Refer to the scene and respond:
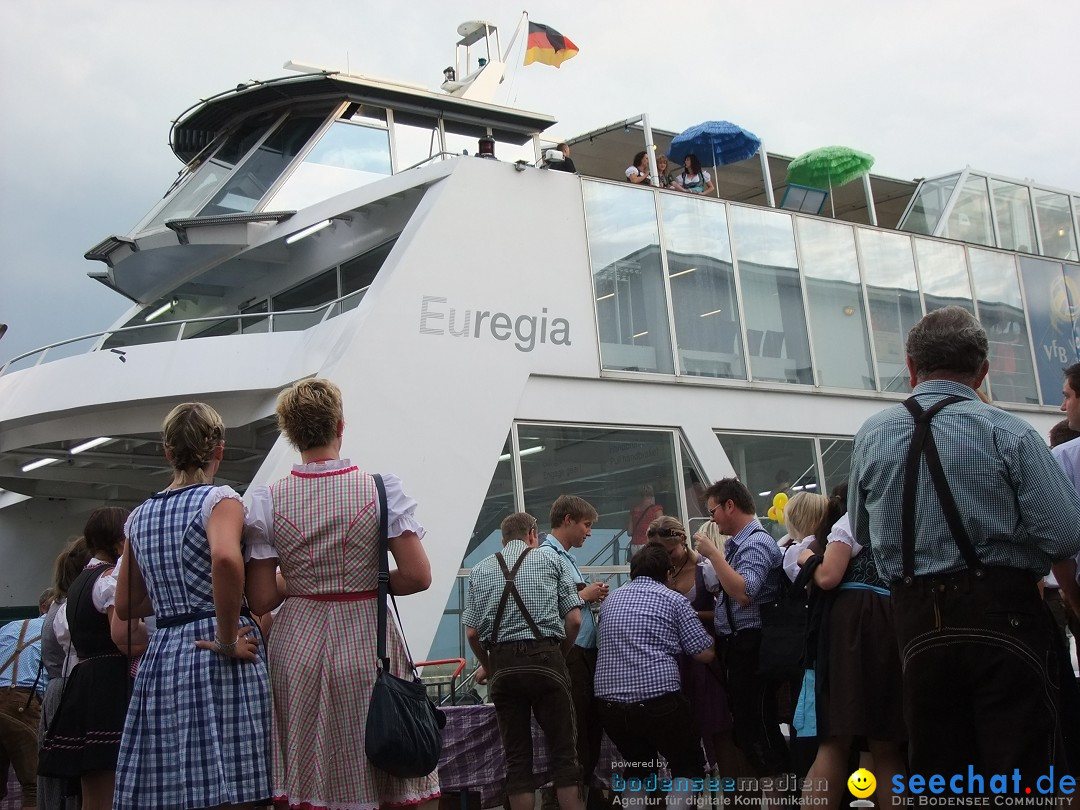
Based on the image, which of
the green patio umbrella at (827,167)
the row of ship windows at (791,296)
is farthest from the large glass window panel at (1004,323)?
the green patio umbrella at (827,167)

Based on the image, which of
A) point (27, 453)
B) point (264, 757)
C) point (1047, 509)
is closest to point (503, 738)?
point (264, 757)

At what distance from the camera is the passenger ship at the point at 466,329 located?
10.4 meters

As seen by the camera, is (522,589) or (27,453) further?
(27,453)

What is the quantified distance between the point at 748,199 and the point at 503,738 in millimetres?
14371

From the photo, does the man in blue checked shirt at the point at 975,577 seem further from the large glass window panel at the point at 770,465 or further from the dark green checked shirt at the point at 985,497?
the large glass window panel at the point at 770,465

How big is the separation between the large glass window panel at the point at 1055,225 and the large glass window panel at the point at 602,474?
9.24 metres

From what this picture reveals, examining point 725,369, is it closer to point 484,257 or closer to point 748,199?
point 484,257

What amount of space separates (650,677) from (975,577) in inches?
109

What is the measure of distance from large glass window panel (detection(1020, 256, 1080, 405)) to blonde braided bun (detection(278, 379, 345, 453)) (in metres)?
13.6

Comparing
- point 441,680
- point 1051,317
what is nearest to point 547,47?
point 1051,317

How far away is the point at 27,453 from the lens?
12.6 meters

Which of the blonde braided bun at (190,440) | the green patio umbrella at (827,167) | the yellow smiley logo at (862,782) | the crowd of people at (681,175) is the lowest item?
the yellow smiley logo at (862,782)

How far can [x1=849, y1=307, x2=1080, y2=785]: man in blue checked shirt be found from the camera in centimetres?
314

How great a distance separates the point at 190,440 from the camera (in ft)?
12.7
